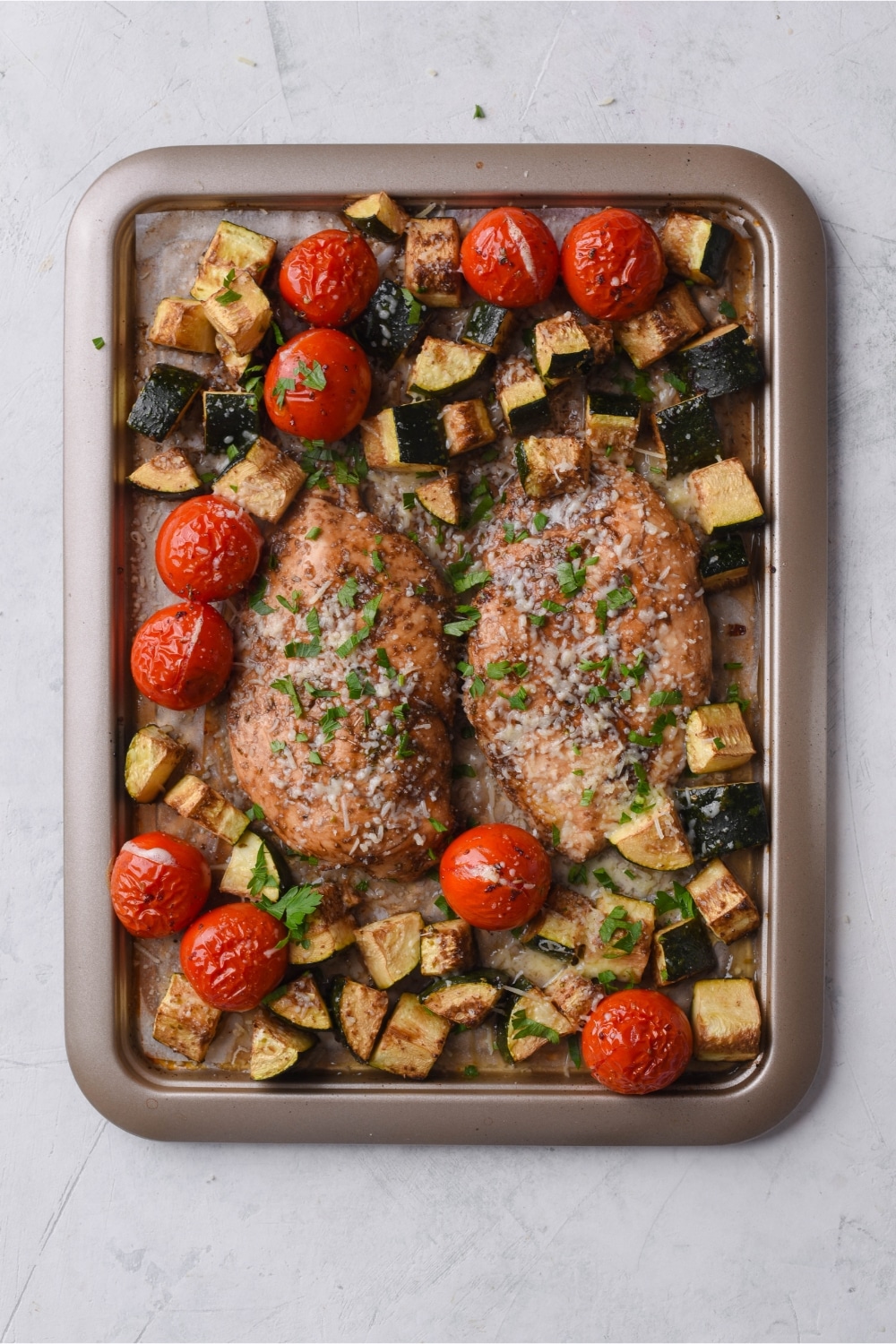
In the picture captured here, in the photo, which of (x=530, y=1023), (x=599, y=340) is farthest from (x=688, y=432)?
(x=530, y=1023)

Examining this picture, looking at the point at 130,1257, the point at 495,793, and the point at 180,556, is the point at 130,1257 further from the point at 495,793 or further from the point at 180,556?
the point at 180,556

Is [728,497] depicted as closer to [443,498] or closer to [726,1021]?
[443,498]

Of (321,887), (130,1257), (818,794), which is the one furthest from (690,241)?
(130,1257)

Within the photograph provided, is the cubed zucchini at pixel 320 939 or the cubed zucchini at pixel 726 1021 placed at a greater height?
the cubed zucchini at pixel 320 939

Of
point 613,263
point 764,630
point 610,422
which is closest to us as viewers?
point 613,263

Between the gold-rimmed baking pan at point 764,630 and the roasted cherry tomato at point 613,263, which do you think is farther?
the gold-rimmed baking pan at point 764,630

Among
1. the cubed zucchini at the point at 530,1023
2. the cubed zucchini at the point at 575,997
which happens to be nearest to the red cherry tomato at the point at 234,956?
the cubed zucchini at the point at 530,1023

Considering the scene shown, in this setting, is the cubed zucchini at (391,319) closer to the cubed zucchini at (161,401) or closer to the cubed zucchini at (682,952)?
the cubed zucchini at (161,401)
